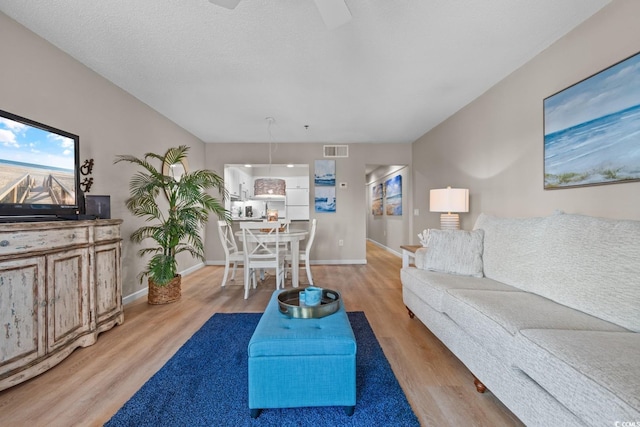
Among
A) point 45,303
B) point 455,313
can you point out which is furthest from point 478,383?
point 45,303

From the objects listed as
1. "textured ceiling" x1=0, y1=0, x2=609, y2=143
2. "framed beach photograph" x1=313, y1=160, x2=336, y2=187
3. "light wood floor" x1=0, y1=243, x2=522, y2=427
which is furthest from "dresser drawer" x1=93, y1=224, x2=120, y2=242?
"framed beach photograph" x1=313, y1=160, x2=336, y2=187

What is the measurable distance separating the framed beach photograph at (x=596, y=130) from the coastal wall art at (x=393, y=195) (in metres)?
3.95

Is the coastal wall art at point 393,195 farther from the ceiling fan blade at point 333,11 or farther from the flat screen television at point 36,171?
the flat screen television at point 36,171

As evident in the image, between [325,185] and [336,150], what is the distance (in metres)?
0.73

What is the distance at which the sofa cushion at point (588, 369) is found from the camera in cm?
81

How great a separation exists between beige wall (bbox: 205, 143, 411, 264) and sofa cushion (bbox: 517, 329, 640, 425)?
13.6ft

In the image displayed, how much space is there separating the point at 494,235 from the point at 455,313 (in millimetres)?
921

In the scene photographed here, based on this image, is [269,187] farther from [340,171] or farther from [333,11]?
[333,11]

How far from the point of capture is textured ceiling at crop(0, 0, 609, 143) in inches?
70.0

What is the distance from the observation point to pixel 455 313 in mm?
1677

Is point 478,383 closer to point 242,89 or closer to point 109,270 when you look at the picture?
point 109,270

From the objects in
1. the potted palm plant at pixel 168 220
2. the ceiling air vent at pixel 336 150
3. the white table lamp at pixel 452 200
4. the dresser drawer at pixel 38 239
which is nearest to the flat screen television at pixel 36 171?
the dresser drawer at pixel 38 239

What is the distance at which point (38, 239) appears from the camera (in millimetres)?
1658

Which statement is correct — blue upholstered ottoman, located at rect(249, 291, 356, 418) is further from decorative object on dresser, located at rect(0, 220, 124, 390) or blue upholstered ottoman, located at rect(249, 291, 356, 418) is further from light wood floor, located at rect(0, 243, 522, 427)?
decorative object on dresser, located at rect(0, 220, 124, 390)
